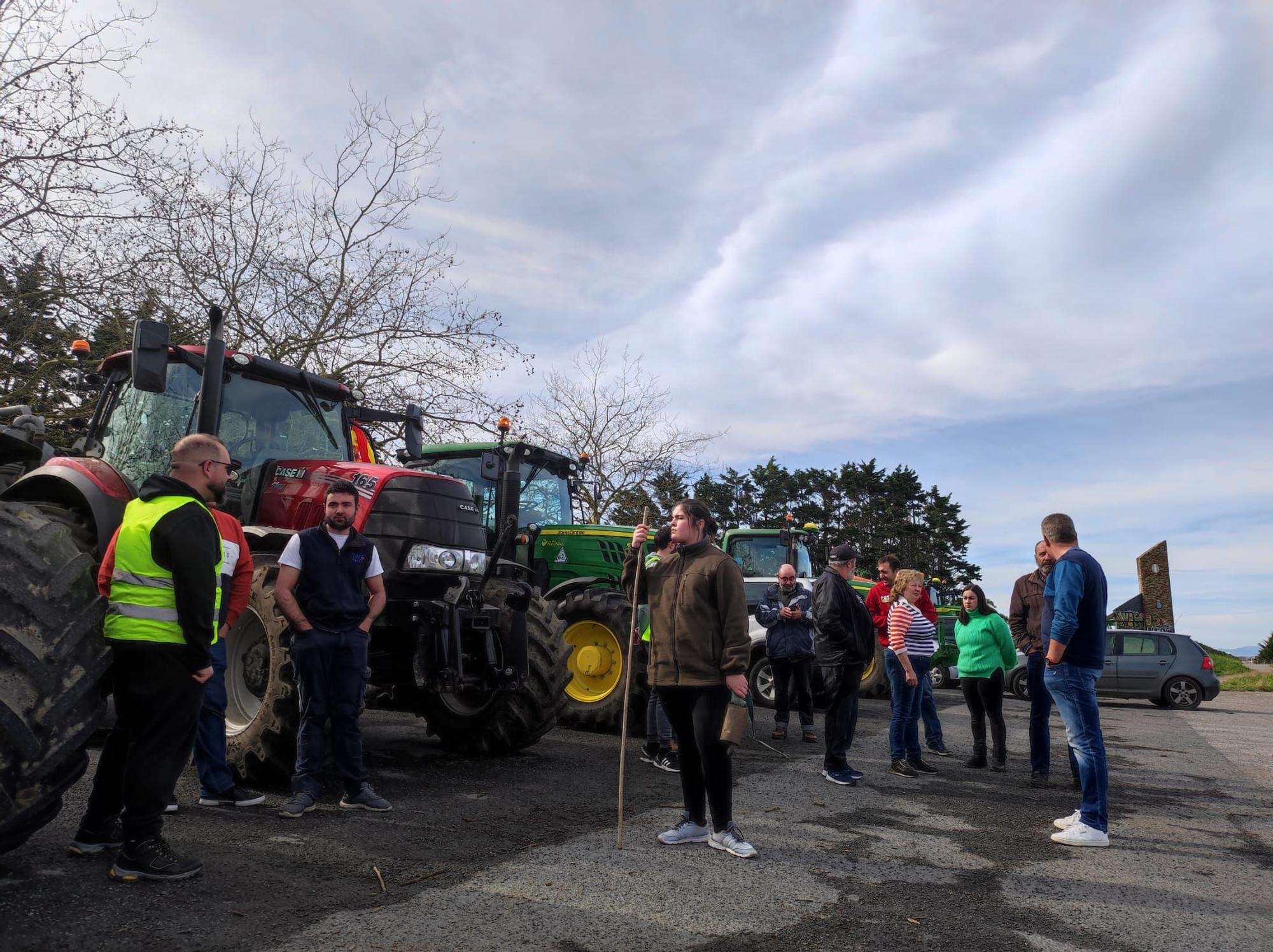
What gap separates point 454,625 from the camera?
6.22 metres

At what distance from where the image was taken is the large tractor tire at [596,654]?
9453mm

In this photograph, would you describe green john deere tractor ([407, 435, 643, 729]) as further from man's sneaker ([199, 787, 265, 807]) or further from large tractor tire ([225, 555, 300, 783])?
man's sneaker ([199, 787, 265, 807])

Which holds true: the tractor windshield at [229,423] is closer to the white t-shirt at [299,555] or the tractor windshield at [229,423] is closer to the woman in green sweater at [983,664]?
the white t-shirt at [299,555]

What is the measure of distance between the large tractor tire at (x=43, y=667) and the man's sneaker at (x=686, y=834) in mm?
2816

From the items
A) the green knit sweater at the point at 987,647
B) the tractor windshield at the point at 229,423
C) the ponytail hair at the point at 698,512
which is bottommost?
the green knit sweater at the point at 987,647

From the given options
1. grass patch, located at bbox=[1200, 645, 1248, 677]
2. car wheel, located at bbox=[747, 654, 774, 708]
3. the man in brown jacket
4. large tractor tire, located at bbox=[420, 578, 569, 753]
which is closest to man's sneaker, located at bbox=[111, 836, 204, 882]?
large tractor tire, located at bbox=[420, 578, 569, 753]

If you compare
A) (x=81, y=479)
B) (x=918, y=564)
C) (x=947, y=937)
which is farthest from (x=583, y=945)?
(x=918, y=564)

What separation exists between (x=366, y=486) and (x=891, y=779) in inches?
187

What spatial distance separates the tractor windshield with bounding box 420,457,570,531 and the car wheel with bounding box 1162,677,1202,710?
13160 millimetres

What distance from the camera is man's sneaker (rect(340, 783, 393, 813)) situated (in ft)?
17.8

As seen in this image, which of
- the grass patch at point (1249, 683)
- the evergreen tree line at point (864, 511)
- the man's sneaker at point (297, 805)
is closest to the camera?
the man's sneaker at point (297, 805)

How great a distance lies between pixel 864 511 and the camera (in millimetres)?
60031

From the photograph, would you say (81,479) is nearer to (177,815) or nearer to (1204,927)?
(177,815)

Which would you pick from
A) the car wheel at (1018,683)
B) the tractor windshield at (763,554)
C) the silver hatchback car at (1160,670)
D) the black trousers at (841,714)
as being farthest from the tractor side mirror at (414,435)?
the car wheel at (1018,683)
